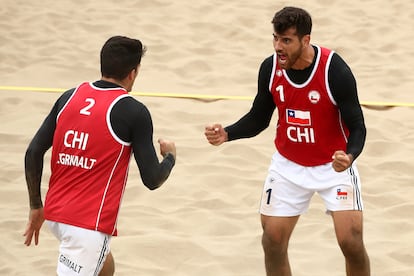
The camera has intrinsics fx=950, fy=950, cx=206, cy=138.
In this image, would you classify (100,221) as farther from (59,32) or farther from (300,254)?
(59,32)

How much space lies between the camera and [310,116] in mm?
4578

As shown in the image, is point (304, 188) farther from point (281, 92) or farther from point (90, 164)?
point (90, 164)

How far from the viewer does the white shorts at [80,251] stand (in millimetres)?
3941

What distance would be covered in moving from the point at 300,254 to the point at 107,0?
582 cm

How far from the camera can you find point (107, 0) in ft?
35.7

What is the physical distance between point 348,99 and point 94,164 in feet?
4.25

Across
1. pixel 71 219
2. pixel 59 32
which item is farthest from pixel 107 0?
pixel 71 219

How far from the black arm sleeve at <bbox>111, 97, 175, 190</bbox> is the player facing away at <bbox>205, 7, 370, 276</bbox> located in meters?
0.88

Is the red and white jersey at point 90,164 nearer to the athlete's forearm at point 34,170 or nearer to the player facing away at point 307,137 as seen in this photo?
the athlete's forearm at point 34,170

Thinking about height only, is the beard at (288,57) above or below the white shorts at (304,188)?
above

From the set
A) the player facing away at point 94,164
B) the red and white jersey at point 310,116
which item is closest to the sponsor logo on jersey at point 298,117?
the red and white jersey at point 310,116

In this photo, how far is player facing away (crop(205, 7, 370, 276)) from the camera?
4.52 metres

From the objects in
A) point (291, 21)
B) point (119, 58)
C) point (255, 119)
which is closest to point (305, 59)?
point (291, 21)

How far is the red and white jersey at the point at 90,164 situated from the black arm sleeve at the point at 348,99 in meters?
1.09
